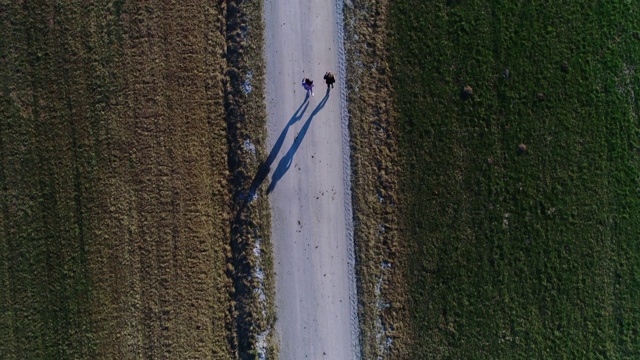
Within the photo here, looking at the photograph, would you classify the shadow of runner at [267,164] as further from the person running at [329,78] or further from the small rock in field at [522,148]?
the small rock in field at [522,148]

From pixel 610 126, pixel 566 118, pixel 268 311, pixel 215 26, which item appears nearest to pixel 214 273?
pixel 268 311

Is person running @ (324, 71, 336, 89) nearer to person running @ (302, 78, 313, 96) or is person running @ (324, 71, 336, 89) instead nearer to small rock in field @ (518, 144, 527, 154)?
person running @ (302, 78, 313, 96)

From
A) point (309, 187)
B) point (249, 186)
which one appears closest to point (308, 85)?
point (309, 187)

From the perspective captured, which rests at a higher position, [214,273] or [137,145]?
[137,145]

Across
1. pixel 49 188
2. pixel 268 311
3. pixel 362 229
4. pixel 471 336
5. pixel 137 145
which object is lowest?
pixel 471 336

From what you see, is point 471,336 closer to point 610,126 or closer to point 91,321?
point 610,126

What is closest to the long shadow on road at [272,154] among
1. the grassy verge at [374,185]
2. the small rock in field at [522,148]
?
the grassy verge at [374,185]

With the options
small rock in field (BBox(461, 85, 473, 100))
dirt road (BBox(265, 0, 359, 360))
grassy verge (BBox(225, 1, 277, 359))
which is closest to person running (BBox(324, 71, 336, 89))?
dirt road (BBox(265, 0, 359, 360))
